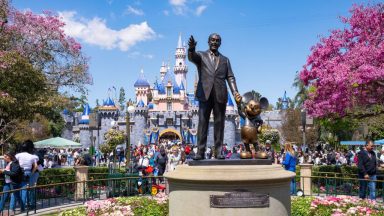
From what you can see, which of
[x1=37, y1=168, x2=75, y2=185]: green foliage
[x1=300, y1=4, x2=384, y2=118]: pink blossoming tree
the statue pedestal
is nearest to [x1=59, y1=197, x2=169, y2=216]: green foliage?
the statue pedestal

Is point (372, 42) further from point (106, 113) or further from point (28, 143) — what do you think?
point (106, 113)

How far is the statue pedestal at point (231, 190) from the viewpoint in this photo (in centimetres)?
612

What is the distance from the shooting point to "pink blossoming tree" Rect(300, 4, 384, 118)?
1430 centimetres

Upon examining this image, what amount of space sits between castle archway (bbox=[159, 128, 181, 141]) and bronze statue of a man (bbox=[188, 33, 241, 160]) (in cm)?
7383

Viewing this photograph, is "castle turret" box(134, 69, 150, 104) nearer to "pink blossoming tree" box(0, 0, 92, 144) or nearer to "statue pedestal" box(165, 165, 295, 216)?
"pink blossoming tree" box(0, 0, 92, 144)

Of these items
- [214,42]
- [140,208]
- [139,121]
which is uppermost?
[139,121]

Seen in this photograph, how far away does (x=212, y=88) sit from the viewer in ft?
24.0

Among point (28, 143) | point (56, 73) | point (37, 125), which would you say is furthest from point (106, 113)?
point (28, 143)

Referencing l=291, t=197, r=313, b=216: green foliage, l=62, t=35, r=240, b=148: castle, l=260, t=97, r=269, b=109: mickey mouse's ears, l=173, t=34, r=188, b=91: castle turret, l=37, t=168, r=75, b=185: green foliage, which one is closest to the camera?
l=260, t=97, r=269, b=109: mickey mouse's ears

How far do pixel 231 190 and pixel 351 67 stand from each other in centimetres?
1026

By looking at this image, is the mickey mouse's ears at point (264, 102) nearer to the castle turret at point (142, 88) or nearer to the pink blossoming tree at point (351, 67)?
the pink blossoming tree at point (351, 67)

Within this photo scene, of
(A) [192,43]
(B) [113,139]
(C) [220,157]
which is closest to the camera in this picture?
(A) [192,43]

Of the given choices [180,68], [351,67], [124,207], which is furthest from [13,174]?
[180,68]

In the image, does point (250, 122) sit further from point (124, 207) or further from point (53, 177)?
point (53, 177)
